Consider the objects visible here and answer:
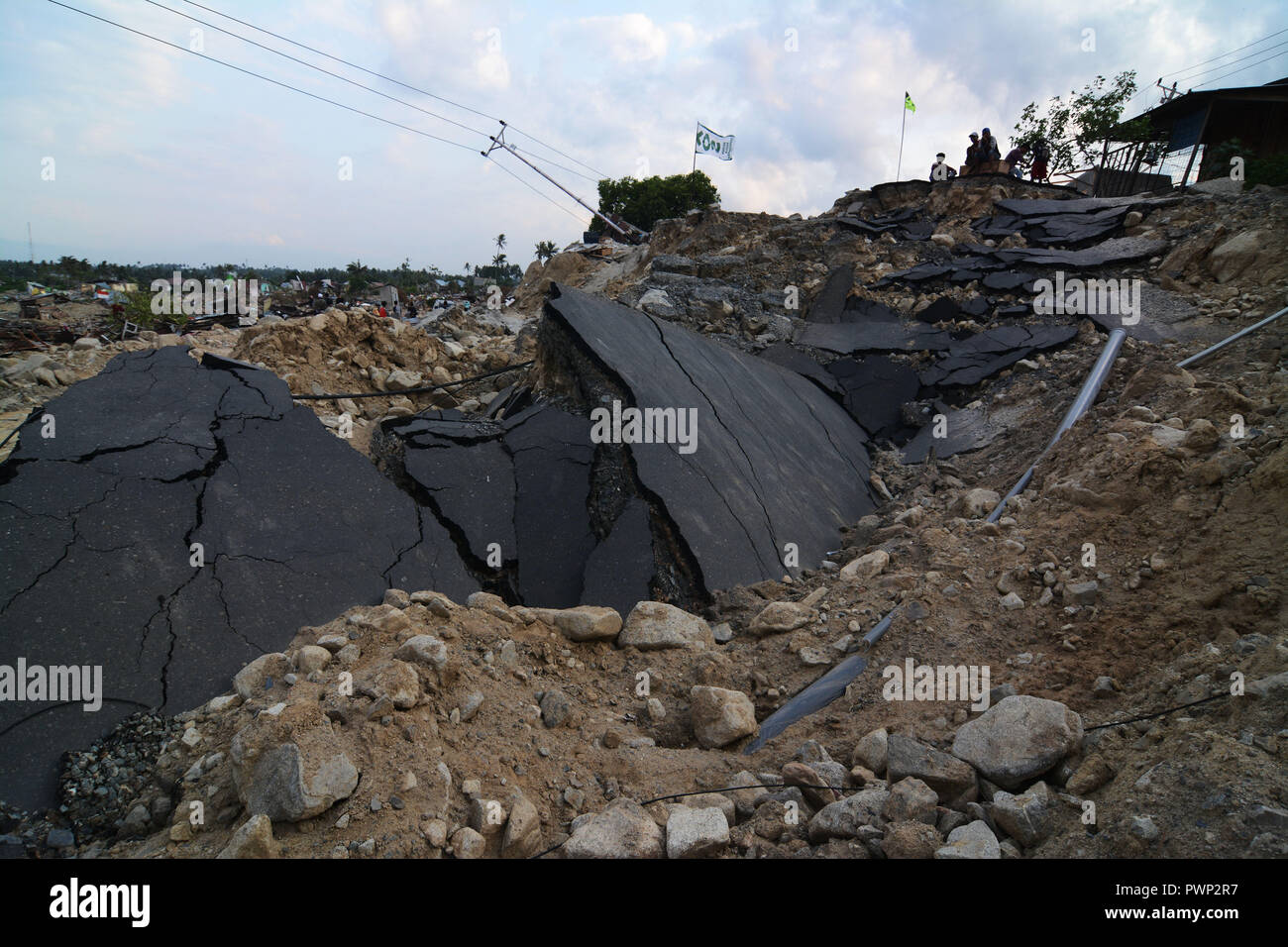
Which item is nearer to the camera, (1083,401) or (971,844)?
(971,844)

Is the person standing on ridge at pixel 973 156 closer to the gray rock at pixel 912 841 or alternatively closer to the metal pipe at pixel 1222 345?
the metal pipe at pixel 1222 345

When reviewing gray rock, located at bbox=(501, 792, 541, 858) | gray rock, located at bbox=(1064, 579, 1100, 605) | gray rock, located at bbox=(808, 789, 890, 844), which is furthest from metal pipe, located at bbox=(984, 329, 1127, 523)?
gray rock, located at bbox=(501, 792, 541, 858)

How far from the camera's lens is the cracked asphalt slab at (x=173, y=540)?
8.50ft

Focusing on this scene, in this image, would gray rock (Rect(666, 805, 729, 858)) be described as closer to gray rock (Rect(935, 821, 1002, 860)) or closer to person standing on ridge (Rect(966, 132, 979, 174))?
gray rock (Rect(935, 821, 1002, 860))

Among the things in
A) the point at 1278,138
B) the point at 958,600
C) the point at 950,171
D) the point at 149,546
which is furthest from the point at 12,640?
the point at 1278,138

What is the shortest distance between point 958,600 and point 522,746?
7.06 ft

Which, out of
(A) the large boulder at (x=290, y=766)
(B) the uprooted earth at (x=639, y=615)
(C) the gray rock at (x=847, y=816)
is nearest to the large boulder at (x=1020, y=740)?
(B) the uprooted earth at (x=639, y=615)

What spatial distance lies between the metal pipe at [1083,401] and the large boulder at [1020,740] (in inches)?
83.1

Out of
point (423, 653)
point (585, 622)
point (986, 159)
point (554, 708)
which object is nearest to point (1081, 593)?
point (585, 622)

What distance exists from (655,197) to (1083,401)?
28806 millimetres

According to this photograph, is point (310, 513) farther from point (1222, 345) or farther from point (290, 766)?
point (1222, 345)

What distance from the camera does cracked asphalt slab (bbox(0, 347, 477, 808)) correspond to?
102 inches

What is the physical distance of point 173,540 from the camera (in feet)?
10.2
